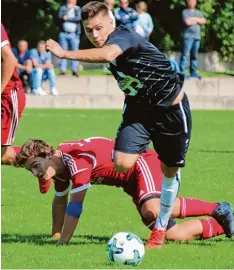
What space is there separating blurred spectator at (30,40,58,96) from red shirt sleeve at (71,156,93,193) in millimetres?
19191

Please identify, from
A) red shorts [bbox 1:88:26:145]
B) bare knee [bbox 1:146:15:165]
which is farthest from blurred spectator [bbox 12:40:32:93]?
red shorts [bbox 1:88:26:145]

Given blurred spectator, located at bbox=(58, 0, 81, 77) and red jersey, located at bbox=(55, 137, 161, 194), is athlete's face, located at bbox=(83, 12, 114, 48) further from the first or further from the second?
blurred spectator, located at bbox=(58, 0, 81, 77)

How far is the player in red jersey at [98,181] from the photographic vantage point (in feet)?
27.7

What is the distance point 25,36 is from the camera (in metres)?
43.0

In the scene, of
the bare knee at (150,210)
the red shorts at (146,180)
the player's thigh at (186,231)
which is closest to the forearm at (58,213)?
the red shorts at (146,180)

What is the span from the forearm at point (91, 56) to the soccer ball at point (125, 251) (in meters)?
1.41

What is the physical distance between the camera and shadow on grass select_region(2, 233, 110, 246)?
28.4 feet

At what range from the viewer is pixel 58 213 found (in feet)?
29.3

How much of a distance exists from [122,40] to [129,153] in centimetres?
102

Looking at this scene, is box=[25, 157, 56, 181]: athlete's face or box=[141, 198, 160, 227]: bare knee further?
box=[141, 198, 160, 227]: bare knee

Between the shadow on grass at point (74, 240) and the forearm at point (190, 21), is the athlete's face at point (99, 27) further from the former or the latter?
the forearm at point (190, 21)

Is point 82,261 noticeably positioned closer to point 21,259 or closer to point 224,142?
point 21,259

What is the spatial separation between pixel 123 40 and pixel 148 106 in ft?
2.35

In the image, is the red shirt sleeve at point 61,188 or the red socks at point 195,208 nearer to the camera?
the red socks at point 195,208
